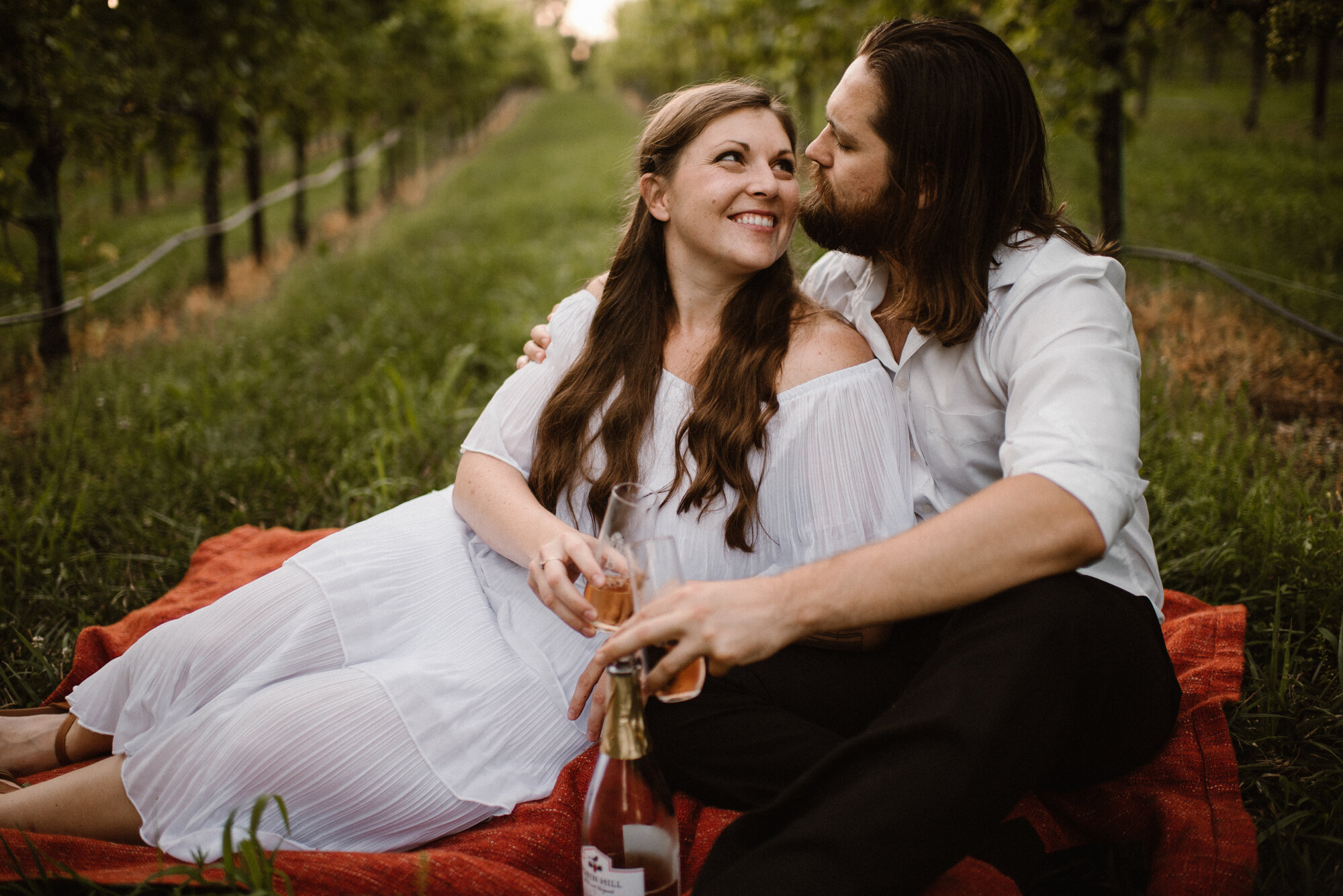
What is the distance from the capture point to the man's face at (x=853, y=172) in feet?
6.73

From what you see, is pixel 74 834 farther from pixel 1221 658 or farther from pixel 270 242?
pixel 270 242

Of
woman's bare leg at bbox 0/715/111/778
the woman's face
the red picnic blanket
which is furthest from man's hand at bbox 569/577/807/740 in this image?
woman's bare leg at bbox 0/715/111/778

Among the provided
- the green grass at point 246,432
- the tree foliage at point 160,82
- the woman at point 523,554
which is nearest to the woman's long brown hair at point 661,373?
the woman at point 523,554

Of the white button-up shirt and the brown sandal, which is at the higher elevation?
the white button-up shirt

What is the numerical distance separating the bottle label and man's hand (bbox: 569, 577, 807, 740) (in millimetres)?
304

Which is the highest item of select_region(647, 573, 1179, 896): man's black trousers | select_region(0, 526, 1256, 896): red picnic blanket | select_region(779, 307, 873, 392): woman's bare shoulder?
select_region(779, 307, 873, 392): woman's bare shoulder

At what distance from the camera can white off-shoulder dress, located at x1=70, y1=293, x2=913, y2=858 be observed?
5.56ft

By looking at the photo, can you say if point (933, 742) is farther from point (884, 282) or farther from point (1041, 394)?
point (884, 282)

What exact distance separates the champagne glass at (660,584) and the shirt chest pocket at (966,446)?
84 centimetres

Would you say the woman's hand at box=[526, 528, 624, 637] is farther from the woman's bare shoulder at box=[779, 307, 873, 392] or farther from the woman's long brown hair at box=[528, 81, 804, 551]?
the woman's bare shoulder at box=[779, 307, 873, 392]

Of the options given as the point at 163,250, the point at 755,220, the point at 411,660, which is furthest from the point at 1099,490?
the point at 163,250

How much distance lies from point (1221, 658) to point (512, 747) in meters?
1.72

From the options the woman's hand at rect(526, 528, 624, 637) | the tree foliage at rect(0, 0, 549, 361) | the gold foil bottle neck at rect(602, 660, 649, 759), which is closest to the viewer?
the gold foil bottle neck at rect(602, 660, 649, 759)

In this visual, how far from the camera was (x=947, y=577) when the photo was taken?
4.85 feet
